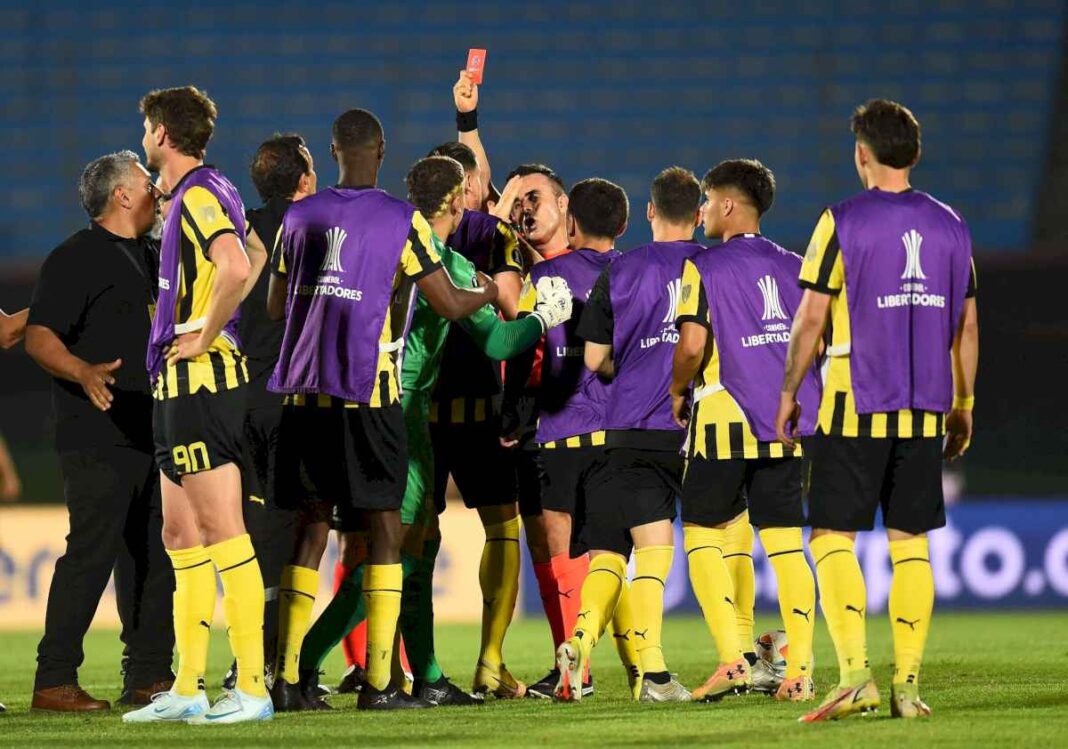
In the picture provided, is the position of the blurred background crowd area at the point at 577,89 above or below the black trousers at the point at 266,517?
above

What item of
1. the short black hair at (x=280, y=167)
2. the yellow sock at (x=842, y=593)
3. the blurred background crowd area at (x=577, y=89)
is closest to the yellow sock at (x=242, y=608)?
the short black hair at (x=280, y=167)

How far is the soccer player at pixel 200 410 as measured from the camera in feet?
20.3

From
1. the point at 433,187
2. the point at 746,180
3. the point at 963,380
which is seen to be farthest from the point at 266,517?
the point at 963,380

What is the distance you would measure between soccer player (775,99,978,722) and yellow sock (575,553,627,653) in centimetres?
126

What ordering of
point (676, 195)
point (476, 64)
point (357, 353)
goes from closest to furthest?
point (357, 353), point (676, 195), point (476, 64)

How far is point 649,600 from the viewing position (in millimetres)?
7082

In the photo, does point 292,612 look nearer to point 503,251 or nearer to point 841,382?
point 503,251

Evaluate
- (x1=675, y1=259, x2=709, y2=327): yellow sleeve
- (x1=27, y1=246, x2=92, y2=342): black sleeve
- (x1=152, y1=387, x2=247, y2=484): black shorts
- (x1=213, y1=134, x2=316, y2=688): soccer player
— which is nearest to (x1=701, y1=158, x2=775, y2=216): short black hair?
(x1=675, y1=259, x2=709, y2=327): yellow sleeve

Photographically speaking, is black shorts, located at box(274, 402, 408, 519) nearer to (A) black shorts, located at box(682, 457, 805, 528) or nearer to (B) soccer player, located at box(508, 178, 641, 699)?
(B) soccer player, located at box(508, 178, 641, 699)

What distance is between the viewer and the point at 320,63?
998 inches

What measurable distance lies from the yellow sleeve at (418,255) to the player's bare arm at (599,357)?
0.96 metres

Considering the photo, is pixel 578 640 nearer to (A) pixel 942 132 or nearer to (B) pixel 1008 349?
(B) pixel 1008 349

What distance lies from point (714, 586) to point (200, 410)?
2.26 meters

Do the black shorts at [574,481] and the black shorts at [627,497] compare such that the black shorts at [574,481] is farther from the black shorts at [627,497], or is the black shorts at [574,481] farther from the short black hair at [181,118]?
the short black hair at [181,118]
